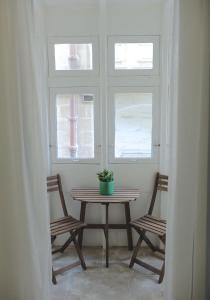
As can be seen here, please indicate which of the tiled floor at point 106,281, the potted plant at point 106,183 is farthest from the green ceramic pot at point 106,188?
the tiled floor at point 106,281

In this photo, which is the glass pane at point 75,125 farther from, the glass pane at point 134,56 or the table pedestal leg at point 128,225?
the table pedestal leg at point 128,225

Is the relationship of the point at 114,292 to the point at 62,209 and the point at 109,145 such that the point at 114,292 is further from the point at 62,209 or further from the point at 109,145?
the point at 109,145

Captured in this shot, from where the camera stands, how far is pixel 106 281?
2.52 m

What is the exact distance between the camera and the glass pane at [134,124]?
117 inches

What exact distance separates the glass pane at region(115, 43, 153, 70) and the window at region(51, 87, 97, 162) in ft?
1.40

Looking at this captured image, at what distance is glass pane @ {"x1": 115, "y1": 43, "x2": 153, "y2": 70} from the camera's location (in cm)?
293

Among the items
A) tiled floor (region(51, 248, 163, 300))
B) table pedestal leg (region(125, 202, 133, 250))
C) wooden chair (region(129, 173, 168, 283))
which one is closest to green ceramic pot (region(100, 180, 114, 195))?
table pedestal leg (region(125, 202, 133, 250))

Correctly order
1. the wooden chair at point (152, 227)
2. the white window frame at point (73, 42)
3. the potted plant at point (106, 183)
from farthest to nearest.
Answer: the white window frame at point (73, 42)
the potted plant at point (106, 183)
the wooden chair at point (152, 227)

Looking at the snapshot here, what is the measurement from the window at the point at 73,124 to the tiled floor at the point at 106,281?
3.35 ft

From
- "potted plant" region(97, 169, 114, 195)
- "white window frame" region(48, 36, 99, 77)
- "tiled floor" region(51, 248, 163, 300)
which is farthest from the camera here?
"white window frame" region(48, 36, 99, 77)

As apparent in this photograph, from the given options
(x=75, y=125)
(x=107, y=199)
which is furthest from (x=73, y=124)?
(x=107, y=199)

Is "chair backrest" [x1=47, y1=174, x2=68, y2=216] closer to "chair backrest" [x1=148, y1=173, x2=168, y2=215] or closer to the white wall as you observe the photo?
the white wall
